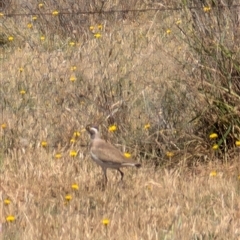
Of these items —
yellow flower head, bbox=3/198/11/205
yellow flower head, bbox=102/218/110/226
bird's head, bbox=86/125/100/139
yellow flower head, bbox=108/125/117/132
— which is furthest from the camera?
yellow flower head, bbox=108/125/117/132

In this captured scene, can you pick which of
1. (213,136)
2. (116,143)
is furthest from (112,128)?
(213,136)

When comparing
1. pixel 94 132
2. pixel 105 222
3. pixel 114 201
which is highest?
pixel 94 132

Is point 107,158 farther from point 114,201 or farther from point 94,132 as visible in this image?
point 94,132

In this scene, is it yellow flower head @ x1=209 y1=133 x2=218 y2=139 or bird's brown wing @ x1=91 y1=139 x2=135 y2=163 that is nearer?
bird's brown wing @ x1=91 y1=139 x2=135 y2=163

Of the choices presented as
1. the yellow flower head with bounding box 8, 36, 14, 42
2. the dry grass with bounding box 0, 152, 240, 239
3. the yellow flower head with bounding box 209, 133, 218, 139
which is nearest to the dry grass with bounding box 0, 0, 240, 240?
the dry grass with bounding box 0, 152, 240, 239

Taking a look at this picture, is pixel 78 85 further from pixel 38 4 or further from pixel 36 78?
pixel 38 4

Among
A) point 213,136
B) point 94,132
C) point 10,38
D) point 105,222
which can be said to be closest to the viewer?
point 105,222

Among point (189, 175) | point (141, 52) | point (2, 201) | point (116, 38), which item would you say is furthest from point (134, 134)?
point (116, 38)

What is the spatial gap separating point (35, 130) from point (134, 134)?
76cm

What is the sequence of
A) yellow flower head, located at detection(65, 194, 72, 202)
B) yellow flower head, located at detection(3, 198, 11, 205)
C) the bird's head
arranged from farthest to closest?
the bird's head
yellow flower head, located at detection(65, 194, 72, 202)
yellow flower head, located at detection(3, 198, 11, 205)

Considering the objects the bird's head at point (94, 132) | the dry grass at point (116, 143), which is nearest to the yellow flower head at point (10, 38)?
the dry grass at point (116, 143)

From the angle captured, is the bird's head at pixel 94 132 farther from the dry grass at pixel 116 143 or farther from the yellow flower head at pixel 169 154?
the yellow flower head at pixel 169 154

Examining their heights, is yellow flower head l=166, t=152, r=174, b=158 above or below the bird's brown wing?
below

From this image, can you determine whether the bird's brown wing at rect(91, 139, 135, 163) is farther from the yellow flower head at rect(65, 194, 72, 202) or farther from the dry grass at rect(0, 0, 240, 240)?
the yellow flower head at rect(65, 194, 72, 202)
